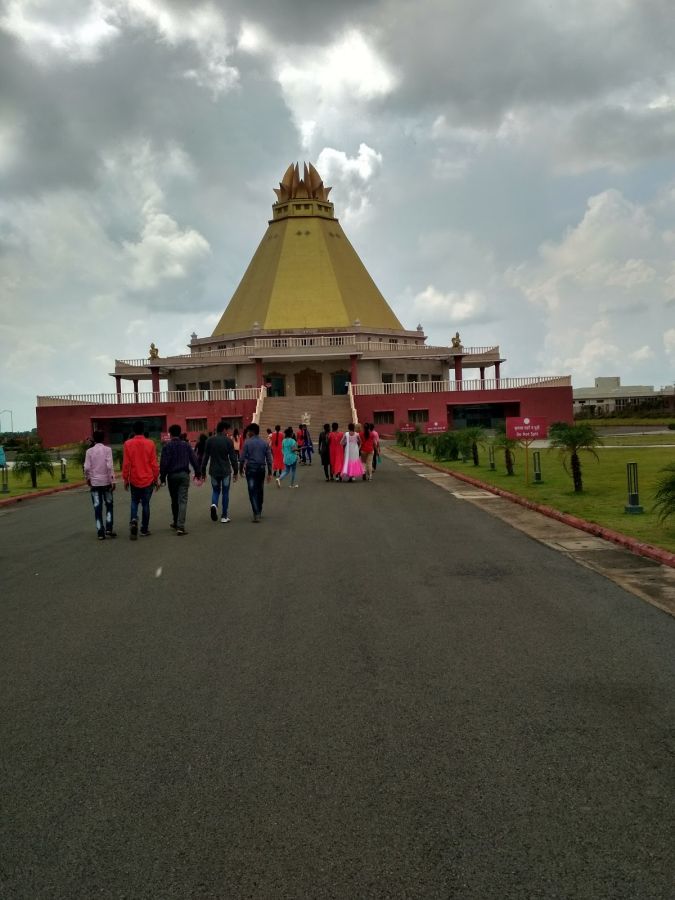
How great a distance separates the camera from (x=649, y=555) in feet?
31.4

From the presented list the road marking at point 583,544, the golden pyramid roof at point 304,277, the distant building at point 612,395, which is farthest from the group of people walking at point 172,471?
the distant building at point 612,395

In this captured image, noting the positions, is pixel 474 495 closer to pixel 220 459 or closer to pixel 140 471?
pixel 220 459

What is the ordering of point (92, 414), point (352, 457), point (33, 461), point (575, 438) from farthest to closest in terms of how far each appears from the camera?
point (92, 414)
point (33, 461)
point (352, 457)
point (575, 438)

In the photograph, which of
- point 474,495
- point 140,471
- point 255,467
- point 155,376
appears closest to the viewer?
point 140,471

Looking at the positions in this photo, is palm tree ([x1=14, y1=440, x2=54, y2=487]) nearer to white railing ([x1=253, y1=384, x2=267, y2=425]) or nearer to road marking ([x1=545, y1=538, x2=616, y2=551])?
road marking ([x1=545, y1=538, x2=616, y2=551])

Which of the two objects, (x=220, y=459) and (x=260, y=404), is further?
(x=260, y=404)

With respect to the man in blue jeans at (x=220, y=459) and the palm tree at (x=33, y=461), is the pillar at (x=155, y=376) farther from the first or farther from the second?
the man in blue jeans at (x=220, y=459)

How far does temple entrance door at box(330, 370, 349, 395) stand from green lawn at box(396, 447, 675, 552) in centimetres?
2675

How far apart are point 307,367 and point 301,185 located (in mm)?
17365

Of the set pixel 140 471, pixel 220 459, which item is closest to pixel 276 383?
pixel 220 459

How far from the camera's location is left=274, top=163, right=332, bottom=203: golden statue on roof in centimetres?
6469

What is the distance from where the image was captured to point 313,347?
51.6m

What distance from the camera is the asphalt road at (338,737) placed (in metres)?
3.14

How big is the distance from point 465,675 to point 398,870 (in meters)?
2.34
